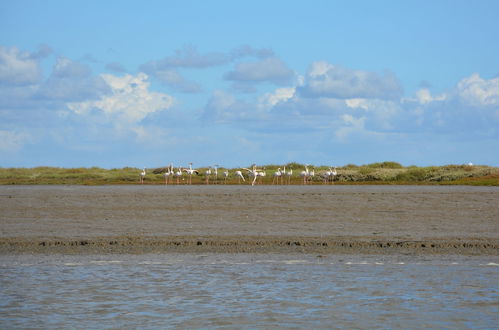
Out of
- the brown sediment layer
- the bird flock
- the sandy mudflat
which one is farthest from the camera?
the bird flock

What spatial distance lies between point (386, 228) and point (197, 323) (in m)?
10.7

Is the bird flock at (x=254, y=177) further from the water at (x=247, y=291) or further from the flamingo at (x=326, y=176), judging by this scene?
the water at (x=247, y=291)

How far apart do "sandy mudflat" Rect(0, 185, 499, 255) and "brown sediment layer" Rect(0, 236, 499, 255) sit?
23 mm

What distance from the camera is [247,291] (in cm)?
1173

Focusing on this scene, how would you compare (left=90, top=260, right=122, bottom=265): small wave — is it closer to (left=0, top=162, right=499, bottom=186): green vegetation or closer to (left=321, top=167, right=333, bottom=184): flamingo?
(left=0, top=162, right=499, bottom=186): green vegetation

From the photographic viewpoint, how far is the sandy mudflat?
649 inches

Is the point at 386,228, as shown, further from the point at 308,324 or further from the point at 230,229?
the point at 308,324

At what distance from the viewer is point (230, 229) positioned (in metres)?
19.2

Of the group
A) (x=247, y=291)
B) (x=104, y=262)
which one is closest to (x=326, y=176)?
(x=104, y=262)

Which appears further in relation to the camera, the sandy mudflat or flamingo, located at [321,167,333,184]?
flamingo, located at [321,167,333,184]

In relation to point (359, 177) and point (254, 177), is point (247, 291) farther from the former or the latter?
point (359, 177)

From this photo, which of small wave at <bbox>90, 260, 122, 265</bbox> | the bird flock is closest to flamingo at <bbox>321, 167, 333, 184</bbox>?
the bird flock

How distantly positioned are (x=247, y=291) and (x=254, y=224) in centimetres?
867

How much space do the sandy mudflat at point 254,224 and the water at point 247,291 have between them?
1.18 metres
